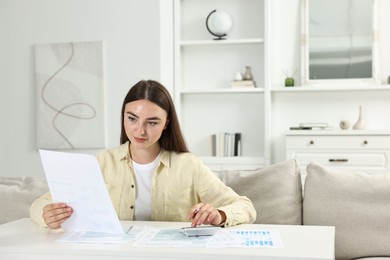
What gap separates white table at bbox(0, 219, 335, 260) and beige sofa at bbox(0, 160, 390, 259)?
0.50 metres

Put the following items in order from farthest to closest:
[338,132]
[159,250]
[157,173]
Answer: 1. [338,132]
2. [157,173]
3. [159,250]

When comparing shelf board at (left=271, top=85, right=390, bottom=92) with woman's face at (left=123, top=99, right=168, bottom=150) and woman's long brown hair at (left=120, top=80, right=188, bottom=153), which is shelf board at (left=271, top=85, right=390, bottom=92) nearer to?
woman's long brown hair at (left=120, top=80, right=188, bottom=153)

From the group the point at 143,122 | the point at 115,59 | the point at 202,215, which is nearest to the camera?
the point at 202,215

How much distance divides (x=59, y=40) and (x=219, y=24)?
136cm

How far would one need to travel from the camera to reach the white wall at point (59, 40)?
4969 millimetres

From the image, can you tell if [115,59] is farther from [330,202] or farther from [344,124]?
[330,202]

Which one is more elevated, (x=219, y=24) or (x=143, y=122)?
(x=219, y=24)

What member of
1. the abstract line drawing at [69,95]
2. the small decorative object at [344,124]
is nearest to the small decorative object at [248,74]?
the small decorative object at [344,124]

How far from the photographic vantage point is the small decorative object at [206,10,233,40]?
203 inches

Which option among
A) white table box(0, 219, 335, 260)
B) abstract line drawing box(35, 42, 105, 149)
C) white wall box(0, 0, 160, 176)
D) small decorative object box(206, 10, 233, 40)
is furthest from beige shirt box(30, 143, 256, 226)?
small decorative object box(206, 10, 233, 40)

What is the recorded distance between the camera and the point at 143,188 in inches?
85.1

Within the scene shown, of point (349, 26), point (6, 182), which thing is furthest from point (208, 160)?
point (6, 182)

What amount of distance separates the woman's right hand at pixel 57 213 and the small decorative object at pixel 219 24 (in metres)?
3.67

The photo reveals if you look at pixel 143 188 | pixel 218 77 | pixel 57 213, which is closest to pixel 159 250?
pixel 57 213
